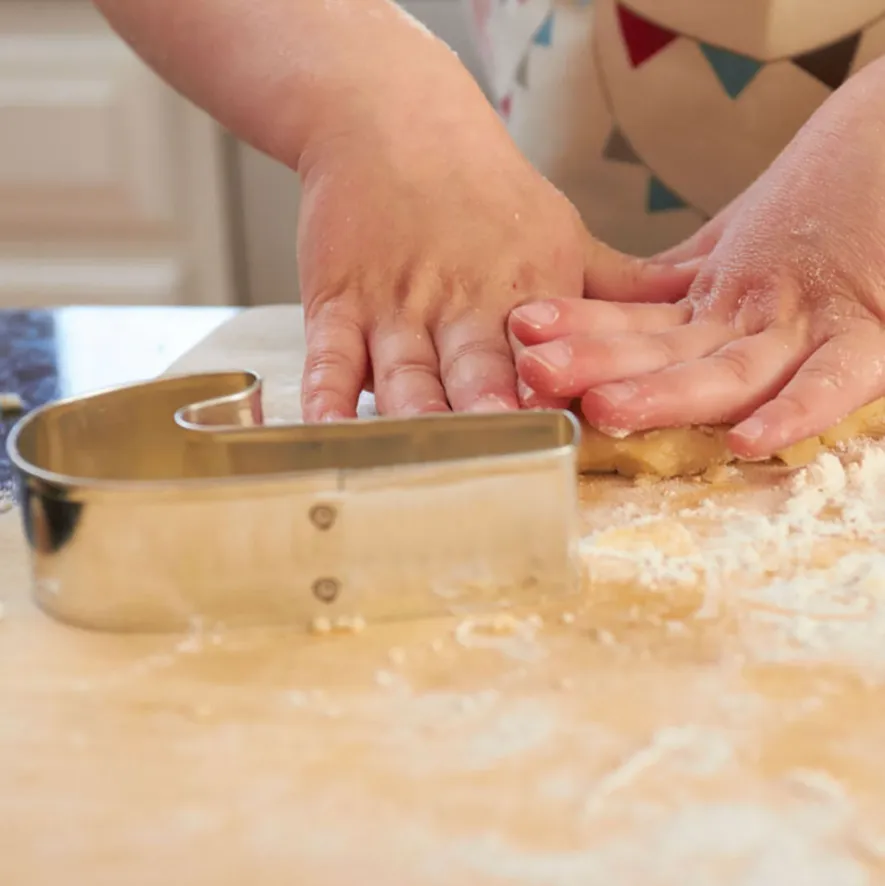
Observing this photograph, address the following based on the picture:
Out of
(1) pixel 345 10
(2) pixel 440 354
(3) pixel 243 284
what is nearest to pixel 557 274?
(2) pixel 440 354

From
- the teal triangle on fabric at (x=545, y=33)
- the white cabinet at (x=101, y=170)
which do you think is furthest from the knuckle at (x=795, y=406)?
the white cabinet at (x=101, y=170)

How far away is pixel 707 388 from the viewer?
0.66 m

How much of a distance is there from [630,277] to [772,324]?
0.15 m

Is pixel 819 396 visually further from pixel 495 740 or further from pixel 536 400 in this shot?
pixel 495 740

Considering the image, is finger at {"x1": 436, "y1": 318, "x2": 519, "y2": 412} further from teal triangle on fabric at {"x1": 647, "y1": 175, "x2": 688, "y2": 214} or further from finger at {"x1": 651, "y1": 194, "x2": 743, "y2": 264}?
teal triangle on fabric at {"x1": 647, "y1": 175, "x2": 688, "y2": 214}

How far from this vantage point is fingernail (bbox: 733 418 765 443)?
24.5 inches

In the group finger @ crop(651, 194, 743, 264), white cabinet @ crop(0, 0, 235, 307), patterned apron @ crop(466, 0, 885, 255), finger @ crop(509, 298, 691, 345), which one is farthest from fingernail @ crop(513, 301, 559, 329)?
white cabinet @ crop(0, 0, 235, 307)

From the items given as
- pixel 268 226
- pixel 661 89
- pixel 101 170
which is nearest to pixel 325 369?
pixel 661 89

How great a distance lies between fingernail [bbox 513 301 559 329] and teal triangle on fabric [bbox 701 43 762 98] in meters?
0.48

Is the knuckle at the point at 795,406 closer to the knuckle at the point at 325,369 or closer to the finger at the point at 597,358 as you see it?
the finger at the point at 597,358

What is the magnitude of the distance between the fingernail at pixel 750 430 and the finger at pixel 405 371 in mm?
190

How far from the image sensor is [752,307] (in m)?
0.74

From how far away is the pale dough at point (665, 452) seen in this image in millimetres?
645

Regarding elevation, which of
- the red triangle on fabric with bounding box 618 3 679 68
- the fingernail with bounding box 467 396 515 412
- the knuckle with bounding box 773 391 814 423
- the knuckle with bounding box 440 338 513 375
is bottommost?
the fingernail with bounding box 467 396 515 412
